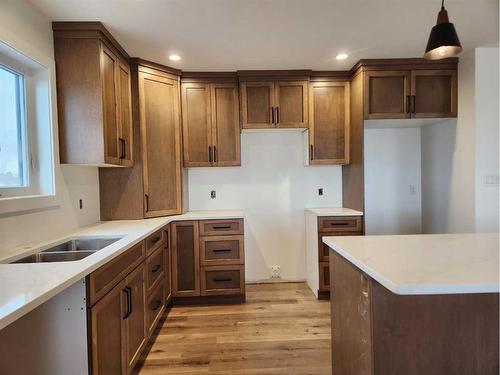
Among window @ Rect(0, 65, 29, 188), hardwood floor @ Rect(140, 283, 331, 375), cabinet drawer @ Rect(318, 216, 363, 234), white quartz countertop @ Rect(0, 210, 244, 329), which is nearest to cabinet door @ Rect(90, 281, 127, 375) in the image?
white quartz countertop @ Rect(0, 210, 244, 329)

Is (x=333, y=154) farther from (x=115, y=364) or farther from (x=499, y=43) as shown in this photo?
(x=115, y=364)

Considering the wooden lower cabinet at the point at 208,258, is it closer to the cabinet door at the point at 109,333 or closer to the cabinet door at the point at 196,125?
the cabinet door at the point at 196,125

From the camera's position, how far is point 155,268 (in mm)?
2443

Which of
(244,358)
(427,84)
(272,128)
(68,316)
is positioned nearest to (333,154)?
(272,128)

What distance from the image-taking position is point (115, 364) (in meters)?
1.60

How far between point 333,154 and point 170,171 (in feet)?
5.84

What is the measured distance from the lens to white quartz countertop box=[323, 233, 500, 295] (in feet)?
3.02

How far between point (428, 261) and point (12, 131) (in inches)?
94.4

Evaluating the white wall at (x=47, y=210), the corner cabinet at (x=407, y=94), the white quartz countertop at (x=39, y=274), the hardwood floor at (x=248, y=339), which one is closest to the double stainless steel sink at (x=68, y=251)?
the white quartz countertop at (x=39, y=274)

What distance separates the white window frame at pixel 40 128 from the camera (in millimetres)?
1883

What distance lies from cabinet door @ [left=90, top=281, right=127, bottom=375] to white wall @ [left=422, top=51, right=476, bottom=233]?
2985 millimetres

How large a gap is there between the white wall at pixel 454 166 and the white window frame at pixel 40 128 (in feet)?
11.4

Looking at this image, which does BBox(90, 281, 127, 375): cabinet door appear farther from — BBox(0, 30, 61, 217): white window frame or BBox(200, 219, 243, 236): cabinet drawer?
BBox(200, 219, 243, 236): cabinet drawer

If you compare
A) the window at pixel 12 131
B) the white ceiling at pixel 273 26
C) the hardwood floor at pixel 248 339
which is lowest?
the hardwood floor at pixel 248 339
